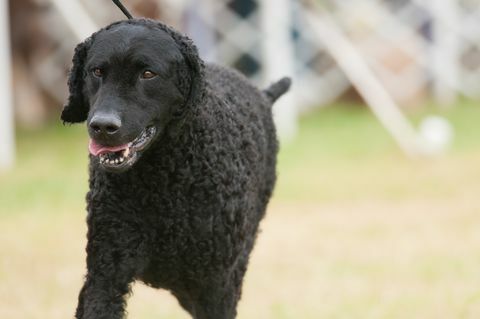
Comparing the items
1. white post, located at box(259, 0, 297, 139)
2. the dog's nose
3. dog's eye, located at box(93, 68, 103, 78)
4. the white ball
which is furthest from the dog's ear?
white post, located at box(259, 0, 297, 139)

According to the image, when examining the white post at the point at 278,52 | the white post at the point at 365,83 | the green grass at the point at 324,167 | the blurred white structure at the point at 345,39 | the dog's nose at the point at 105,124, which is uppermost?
the blurred white structure at the point at 345,39

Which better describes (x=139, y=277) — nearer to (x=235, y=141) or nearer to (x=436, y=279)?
(x=235, y=141)

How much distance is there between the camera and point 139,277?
4395 mm

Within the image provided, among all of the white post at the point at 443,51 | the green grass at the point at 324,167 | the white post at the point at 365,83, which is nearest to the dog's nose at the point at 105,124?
the green grass at the point at 324,167

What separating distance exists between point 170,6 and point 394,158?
4.49 metres

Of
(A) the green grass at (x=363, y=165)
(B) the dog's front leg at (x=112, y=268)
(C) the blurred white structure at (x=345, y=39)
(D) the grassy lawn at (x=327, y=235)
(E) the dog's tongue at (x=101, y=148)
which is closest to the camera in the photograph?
(E) the dog's tongue at (x=101, y=148)

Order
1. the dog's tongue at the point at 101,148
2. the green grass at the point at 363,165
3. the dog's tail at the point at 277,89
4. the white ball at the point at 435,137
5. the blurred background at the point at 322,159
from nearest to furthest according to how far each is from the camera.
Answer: the dog's tongue at the point at 101,148
the dog's tail at the point at 277,89
the blurred background at the point at 322,159
the green grass at the point at 363,165
the white ball at the point at 435,137

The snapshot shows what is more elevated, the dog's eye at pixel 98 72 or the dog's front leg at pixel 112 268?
the dog's eye at pixel 98 72

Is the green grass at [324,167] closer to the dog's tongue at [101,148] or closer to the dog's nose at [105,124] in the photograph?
the dog's tongue at [101,148]

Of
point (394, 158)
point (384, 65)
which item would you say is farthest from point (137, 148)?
point (384, 65)

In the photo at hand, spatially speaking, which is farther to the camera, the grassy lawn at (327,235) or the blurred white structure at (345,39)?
the blurred white structure at (345,39)

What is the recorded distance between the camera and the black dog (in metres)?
4.07

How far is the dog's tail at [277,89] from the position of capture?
5.70 m

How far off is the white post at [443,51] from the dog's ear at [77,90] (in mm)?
13703
